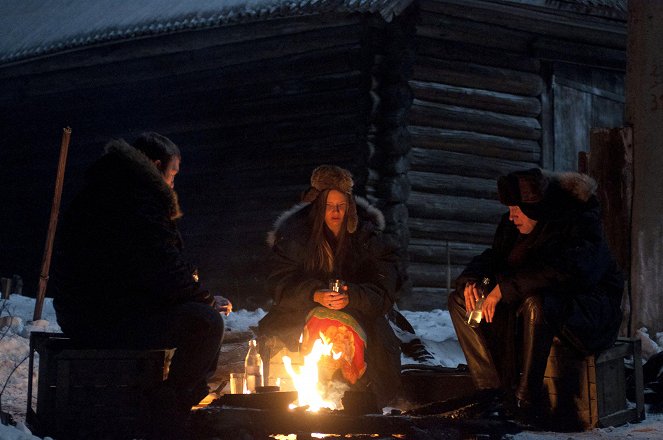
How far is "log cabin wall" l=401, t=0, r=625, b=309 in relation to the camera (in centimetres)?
1052

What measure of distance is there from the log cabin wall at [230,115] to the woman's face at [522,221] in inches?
195

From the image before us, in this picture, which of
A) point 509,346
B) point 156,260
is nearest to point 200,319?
point 156,260

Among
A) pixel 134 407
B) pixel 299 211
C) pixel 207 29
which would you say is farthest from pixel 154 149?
pixel 207 29

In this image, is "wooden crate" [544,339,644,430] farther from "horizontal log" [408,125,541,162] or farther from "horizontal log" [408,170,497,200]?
"horizontal log" [408,125,541,162]

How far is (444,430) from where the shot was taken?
4.29m

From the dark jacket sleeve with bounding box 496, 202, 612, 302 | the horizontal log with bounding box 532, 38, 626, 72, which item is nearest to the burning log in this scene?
the dark jacket sleeve with bounding box 496, 202, 612, 302

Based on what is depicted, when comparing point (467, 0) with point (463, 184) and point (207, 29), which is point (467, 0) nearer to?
point (463, 184)

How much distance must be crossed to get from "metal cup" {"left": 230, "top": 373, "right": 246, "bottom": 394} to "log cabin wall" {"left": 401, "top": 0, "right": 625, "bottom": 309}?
5000 mm

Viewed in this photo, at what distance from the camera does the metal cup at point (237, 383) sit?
212 inches

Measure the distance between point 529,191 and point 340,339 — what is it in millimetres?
1538

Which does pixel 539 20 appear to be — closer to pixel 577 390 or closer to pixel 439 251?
pixel 439 251

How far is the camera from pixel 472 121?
1086 centimetres

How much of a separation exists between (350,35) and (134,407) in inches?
287

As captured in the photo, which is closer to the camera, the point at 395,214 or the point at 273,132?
the point at 395,214
